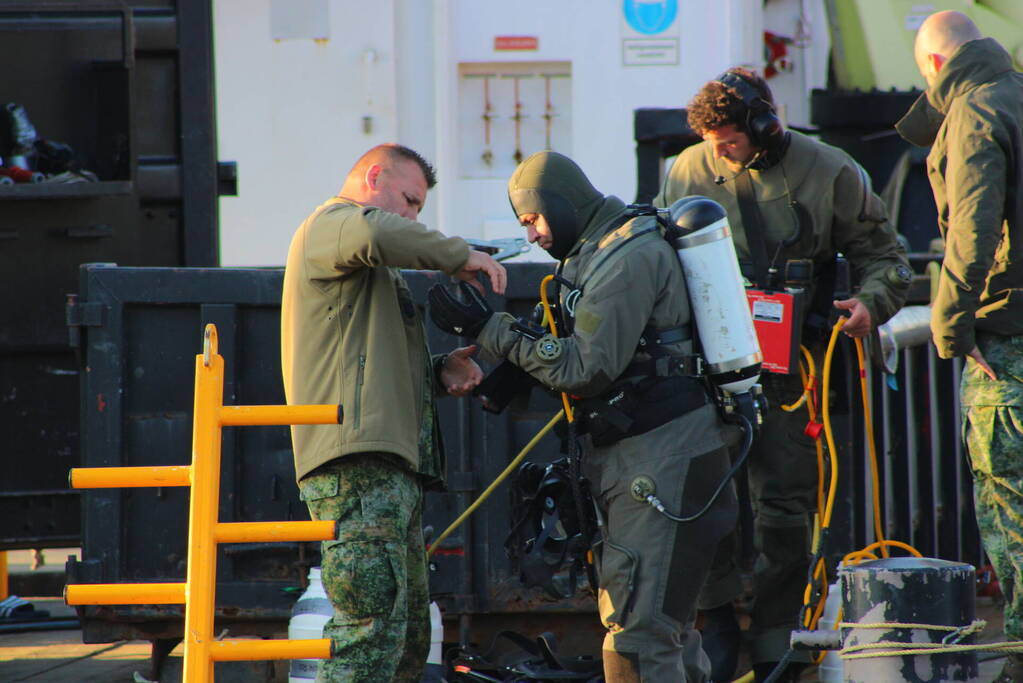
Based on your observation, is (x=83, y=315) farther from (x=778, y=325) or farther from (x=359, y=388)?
(x=778, y=325)

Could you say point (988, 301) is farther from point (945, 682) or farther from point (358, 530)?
point (358, 530)

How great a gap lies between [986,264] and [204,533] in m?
2.63

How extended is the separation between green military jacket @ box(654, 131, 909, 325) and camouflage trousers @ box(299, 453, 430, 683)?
1701 millimetres

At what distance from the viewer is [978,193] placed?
14.3 ft

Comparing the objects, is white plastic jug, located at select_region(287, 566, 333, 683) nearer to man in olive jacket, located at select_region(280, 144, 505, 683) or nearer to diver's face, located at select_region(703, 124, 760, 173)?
man in olive jacket, located at select_region(280, 144, 505, 683)

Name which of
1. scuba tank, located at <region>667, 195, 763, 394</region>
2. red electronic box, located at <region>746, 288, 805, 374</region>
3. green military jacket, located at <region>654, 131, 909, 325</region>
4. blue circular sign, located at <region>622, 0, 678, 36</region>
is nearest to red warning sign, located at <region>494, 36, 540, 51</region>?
blue circular sign, located at <region>622, 0, 678, 36</region>

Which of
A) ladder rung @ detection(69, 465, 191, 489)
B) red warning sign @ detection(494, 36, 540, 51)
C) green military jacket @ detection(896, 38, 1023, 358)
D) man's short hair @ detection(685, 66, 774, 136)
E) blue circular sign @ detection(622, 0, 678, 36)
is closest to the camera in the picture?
ladder rung @ detection(69, 465, 191, 489)

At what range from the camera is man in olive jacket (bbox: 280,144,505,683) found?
3.92 m

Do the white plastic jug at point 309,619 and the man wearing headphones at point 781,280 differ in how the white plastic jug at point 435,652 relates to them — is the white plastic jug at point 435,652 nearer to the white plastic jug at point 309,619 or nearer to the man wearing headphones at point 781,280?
the white plastic jug at point 309,619

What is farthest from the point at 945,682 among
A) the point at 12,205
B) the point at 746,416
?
the point at 12,205

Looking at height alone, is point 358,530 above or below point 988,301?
below

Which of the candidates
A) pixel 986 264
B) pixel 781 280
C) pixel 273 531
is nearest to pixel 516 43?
pixel 781 280

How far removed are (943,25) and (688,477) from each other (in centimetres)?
193

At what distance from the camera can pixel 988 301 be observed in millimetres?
4559
